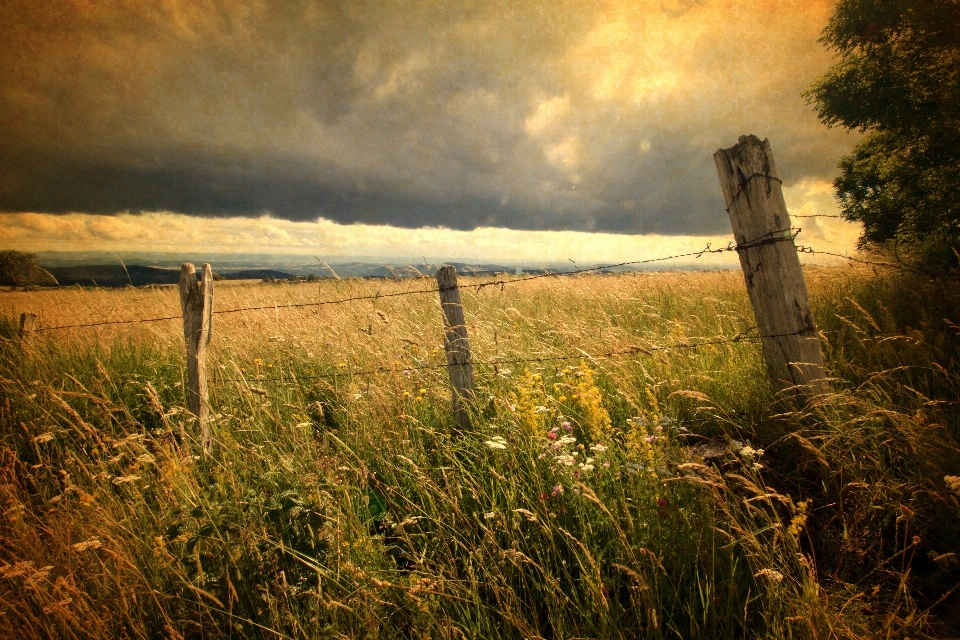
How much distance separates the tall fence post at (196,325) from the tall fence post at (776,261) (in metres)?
4.21

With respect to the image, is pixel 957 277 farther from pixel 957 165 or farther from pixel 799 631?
pixel 799 631

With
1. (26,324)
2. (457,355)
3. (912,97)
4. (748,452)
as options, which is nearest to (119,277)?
(26,324)

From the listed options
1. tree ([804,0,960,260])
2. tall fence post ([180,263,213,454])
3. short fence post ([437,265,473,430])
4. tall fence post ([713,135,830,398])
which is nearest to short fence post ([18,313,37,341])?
tall fence post ([180,263,213,454])

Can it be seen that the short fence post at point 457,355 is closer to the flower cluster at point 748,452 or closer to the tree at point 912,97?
the flower cluster at point 748,452

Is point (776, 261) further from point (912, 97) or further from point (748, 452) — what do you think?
point (912, 97)

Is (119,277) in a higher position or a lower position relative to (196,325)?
higher

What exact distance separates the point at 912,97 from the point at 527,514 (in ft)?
31.0

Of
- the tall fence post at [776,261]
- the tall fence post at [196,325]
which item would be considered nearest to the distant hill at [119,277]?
the tall fence post at [196,325]

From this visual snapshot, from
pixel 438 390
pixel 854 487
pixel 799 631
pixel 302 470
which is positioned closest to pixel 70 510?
pixel 302 470

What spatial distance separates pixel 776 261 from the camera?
2883 millimetres

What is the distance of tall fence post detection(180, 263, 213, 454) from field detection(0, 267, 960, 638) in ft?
0.78

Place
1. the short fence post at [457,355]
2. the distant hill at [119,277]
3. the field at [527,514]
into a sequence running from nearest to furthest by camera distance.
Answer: the field at [527,514]
the short fence post at [457,355]
the distant hill at [119,277]

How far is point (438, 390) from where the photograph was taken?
3.51 m

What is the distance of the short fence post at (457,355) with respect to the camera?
3.36 meters
